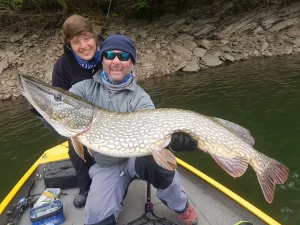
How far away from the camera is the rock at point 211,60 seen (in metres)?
14.8

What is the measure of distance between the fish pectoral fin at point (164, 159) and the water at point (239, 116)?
2.62 m

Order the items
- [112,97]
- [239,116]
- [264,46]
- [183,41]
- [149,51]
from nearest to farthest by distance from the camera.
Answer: [112,97], [239,116], [149,51], [264,46], [183,41]

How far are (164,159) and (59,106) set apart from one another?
1050mm

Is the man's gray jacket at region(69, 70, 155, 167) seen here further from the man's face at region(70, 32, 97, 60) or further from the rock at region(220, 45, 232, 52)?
the rock at region(220, 45, 232, 52)

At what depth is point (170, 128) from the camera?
2781 mm

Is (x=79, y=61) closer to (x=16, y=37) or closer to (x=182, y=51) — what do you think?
(x=182, y=51)

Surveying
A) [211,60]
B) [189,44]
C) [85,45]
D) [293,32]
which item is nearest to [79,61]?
[85,45]

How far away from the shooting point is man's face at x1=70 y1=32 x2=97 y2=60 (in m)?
3.49

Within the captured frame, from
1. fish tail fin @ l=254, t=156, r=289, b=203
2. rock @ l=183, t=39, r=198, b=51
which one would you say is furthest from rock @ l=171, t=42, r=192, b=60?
fish tail fin @ l=254, t=156, r=289, b=203

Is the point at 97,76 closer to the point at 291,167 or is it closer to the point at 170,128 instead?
the point at 170,128

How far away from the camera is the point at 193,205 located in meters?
3.67

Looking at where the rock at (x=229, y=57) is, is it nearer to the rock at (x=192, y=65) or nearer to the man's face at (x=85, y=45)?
the rock at (x=192, y=65)

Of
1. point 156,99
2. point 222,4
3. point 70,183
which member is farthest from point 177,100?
point 222,4

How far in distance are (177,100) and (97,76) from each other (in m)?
7.54
